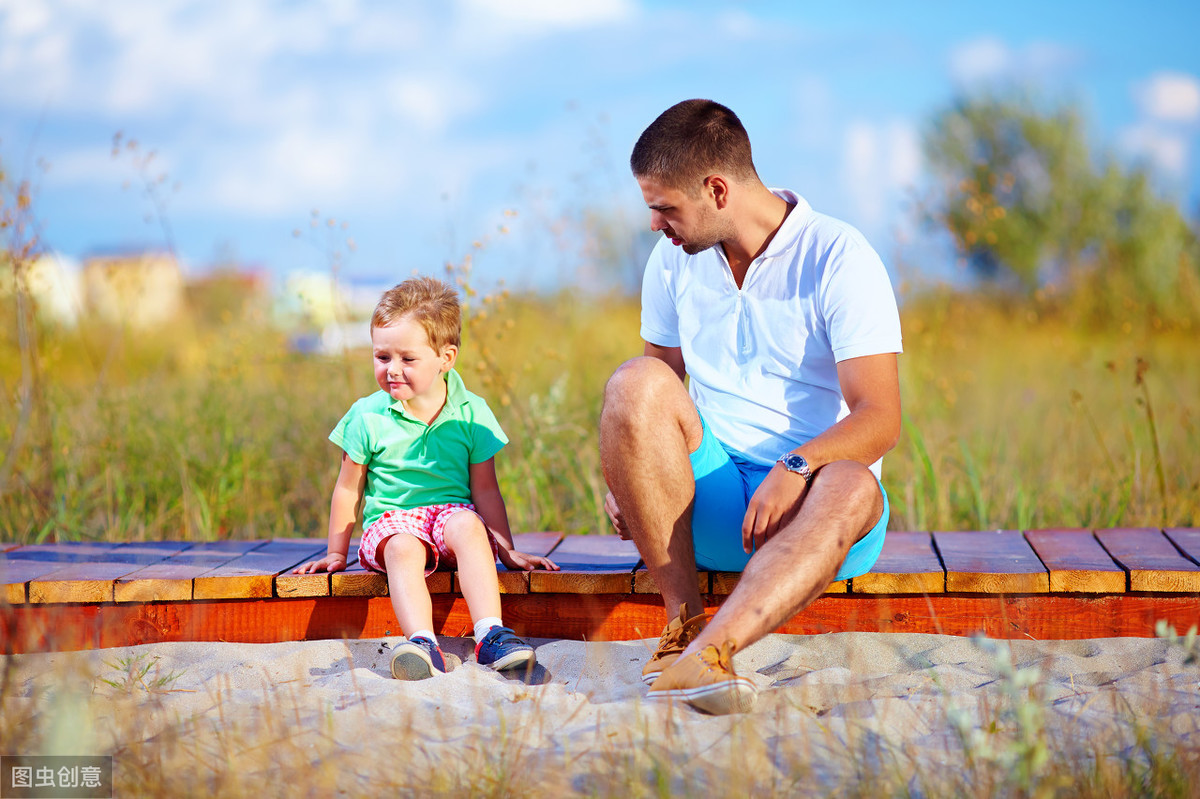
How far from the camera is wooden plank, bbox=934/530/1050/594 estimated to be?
2447 mm

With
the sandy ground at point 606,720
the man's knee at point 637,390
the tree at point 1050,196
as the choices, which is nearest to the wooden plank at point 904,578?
the sandy ground at point 606,720

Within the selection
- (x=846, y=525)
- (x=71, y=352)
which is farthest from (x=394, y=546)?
(x=71, y=352)

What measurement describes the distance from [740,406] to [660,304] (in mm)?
434

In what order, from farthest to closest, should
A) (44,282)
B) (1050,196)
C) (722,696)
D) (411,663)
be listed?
1. (1050,196)
2. (44,282)
3. (411,663)
4. (722,696)

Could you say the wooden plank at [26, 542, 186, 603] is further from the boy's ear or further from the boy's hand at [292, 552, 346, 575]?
the boy's ear

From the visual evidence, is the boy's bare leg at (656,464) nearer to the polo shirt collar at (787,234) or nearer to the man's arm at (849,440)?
the man's arm at (849,440)

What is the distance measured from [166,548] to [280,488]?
0.93 meters

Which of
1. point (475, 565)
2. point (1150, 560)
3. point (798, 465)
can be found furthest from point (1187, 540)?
point (475, 565)

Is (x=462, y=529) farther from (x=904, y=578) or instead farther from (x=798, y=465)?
(x=904, y=578)

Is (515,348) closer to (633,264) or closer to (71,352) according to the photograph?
(633,264)

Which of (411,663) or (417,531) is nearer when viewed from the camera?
(411,663)

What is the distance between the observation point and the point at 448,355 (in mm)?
2758

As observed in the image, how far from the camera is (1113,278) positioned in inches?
277

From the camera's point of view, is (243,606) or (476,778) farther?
(243,606)
